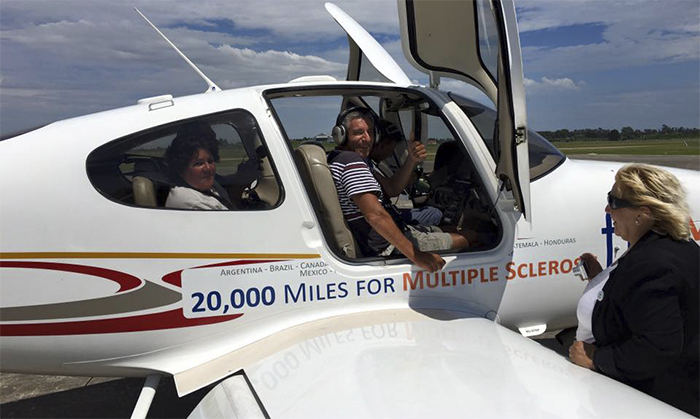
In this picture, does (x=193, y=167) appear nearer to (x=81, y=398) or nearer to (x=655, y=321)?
(x=655, y=321)

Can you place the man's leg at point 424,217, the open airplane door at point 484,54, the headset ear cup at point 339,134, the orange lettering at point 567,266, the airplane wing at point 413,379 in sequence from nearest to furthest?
the airplane wing at point 413,379, the open airplane door at point 484,54, the orange lettering at point 567,266, the headset ear cup at point 339,134, the man's leg at point 424,217

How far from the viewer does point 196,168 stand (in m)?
2.63

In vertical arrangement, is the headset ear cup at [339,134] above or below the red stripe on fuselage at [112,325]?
above

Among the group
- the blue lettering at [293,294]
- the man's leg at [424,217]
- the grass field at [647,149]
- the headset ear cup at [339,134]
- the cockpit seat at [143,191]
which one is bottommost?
the grass field at [647,149]

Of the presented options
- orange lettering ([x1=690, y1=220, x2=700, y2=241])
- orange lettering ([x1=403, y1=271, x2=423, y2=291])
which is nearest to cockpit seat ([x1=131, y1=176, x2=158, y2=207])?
orange lettering ([x1=403, y1=271, x2=423, y2=291])

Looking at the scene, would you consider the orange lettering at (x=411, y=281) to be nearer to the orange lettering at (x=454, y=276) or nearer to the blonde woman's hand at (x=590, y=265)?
the orange lettering at (x=454, y=276)

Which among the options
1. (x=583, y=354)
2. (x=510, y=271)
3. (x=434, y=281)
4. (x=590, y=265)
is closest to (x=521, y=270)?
(x=510, y=271)

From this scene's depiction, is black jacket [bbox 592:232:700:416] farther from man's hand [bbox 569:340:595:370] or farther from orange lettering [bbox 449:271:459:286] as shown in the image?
orange lettering [bbox 449:271:459:286]

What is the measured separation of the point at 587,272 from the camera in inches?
105

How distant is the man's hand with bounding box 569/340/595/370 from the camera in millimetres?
2177

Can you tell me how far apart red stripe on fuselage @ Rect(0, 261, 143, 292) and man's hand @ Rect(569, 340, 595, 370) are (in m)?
2.01

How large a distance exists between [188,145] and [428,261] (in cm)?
140

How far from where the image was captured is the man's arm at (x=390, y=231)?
Answer: 2.72 meters

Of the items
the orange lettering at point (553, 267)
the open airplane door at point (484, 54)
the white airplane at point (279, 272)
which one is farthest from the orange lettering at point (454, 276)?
the orange lettering at point (553, 267)
